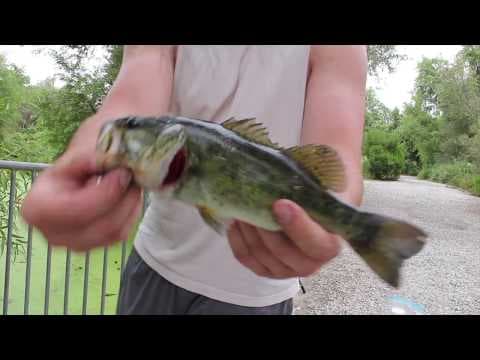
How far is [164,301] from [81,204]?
0.57 metres

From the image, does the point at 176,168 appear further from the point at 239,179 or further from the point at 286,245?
the point at 286,245

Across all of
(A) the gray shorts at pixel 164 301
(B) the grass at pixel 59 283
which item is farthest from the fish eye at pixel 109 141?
(B) the grass at pixel 59 283

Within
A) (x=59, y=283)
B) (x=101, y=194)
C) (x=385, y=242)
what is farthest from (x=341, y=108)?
(x=59, y=283)

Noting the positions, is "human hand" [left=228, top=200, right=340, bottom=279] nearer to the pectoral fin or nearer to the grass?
the pectoral fin

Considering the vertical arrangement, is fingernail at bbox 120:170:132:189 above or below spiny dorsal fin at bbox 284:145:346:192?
below

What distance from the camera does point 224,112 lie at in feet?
4.11

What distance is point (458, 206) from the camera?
11.3m

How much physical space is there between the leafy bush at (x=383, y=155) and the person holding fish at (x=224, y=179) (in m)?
13.2

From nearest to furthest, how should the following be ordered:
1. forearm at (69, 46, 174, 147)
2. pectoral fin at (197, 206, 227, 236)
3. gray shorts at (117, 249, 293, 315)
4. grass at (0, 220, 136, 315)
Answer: pectoral fin at (197, 206, 227, 236) → forearm at (69, 46, 174, 147) → gray shorts at (117, 249, 293, 315) → grass at (0, 220, 136, 315)

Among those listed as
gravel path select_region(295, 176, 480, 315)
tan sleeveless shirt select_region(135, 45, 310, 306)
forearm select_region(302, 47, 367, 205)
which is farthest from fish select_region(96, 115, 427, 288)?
gravel path select_region(295, 176, 480, 315)

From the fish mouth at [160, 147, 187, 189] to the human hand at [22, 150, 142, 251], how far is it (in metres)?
0.06

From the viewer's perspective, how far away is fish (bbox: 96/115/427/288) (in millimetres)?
807
